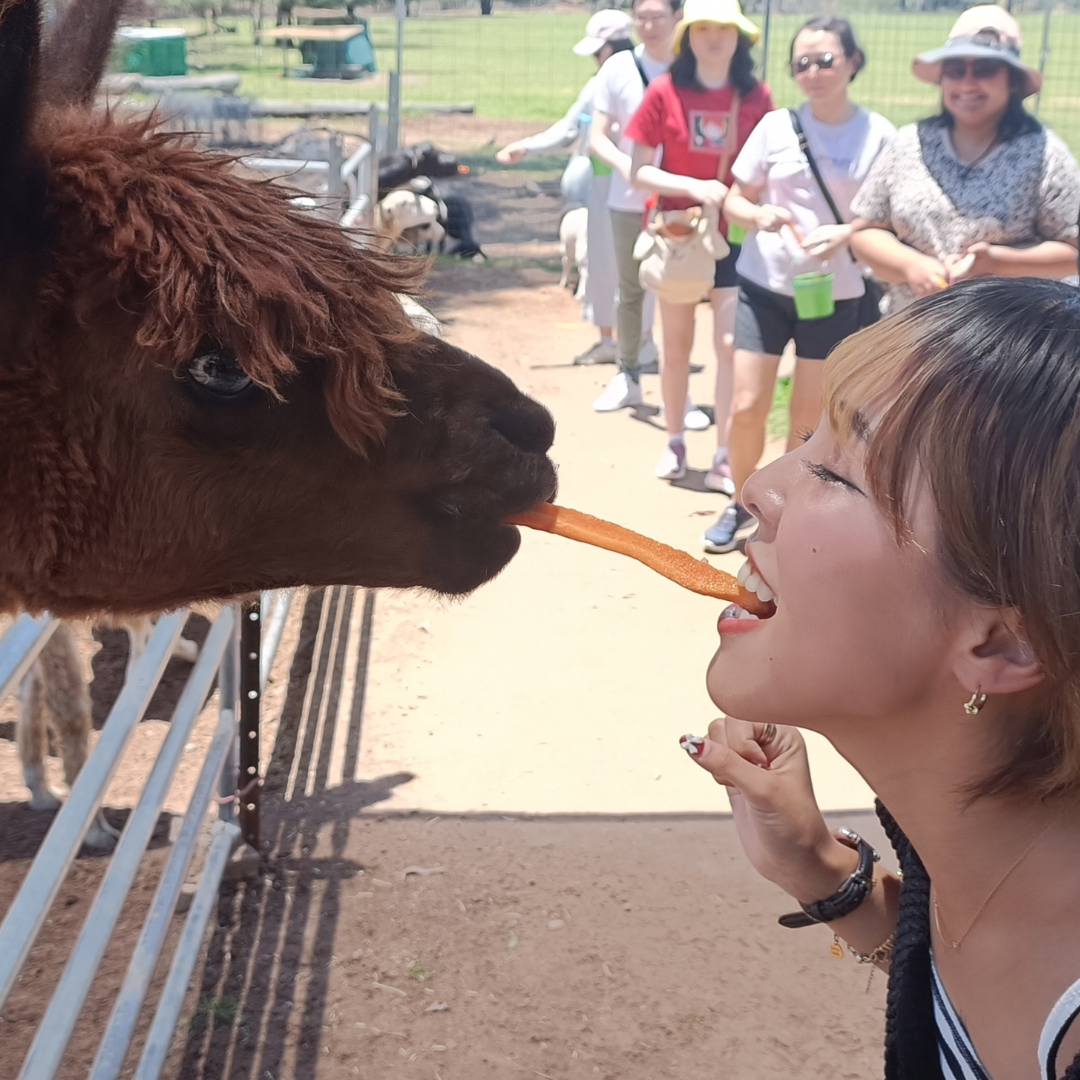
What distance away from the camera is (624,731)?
4.20 m

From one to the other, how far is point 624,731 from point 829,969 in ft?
4.10

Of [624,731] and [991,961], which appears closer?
[991,961]

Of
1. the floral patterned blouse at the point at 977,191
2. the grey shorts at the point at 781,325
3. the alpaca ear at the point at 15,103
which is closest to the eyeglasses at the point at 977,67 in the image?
the floral patterned blouse at the point at 977,191

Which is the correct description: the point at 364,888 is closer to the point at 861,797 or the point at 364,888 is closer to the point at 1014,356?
the point at 861,797

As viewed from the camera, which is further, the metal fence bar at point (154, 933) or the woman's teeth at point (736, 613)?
the metal fence bar at point (154, 933)

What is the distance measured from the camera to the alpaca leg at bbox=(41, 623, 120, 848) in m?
3.53

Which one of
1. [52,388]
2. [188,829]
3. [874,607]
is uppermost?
[52,388]

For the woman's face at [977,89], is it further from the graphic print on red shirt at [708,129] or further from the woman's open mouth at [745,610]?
the woman's open mouth at [745,610]

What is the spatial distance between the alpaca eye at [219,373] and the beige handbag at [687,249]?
4.10 meters

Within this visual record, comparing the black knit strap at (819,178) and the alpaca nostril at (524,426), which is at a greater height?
the black knit strap at (819,178)

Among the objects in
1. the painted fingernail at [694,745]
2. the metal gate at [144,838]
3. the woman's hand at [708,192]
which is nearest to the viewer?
the painted fingernail at [694,745]

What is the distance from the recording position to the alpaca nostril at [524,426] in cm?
194

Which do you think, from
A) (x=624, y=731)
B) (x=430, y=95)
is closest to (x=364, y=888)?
(x=624, y=731)

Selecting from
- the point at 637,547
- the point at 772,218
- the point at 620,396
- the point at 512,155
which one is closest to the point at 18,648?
the point at 637,547
